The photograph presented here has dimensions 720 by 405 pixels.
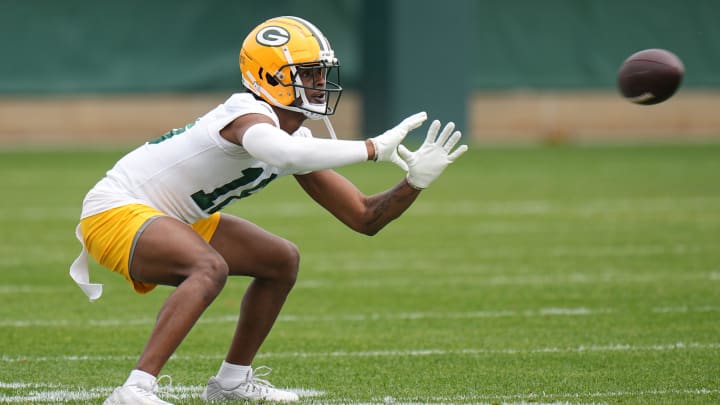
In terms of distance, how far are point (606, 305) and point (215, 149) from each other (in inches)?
139

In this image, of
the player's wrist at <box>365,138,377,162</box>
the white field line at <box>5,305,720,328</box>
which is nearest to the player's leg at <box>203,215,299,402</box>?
the player's wrist at <box>365,138,377,162</box>

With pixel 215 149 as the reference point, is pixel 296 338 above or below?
below

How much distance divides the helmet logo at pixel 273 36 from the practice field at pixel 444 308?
1.51m

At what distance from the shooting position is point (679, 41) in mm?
24281

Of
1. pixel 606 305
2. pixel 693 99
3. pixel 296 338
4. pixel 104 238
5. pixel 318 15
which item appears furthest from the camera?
pixel 693 99

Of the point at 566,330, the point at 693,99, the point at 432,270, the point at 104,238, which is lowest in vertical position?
the point at 693,99

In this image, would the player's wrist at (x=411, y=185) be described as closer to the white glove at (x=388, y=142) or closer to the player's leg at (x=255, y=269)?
the white glove at (x=388, y=142)

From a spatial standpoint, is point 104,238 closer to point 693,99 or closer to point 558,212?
point 558,212

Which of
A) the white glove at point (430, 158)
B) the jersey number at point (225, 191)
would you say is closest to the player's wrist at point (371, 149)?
the white glove at point (430, 158)

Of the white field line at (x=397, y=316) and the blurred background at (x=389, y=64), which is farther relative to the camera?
the blurred background at (x=389, y=64)

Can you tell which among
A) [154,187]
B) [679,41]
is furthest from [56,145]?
[154,187]

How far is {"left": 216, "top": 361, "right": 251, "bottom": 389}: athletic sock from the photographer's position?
546cm

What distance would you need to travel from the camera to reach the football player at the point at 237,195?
4902mm

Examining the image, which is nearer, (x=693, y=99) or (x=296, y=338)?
(x=296, y=338)
